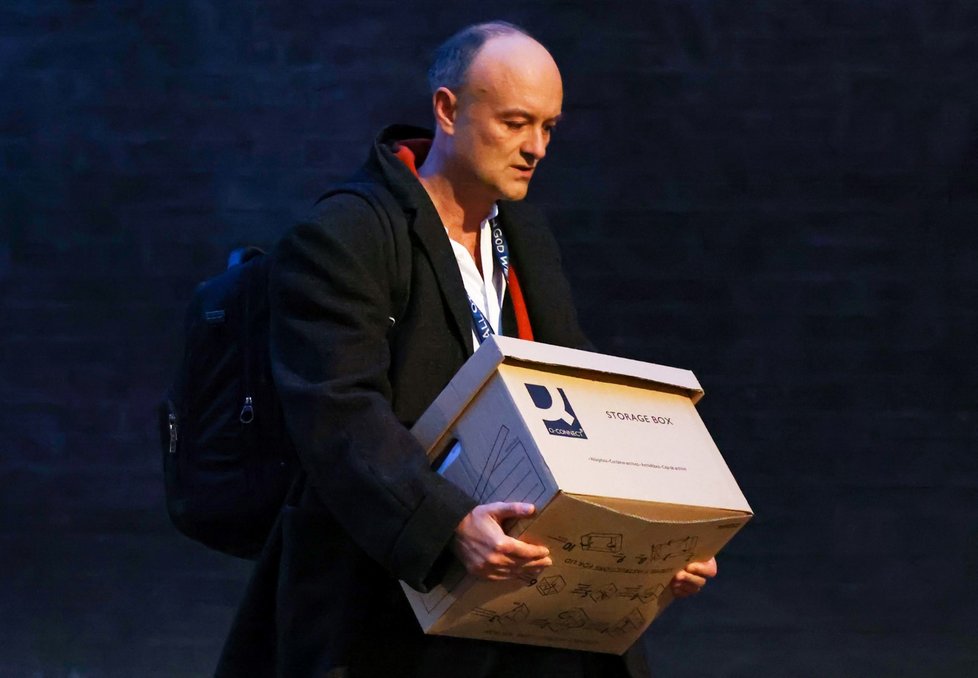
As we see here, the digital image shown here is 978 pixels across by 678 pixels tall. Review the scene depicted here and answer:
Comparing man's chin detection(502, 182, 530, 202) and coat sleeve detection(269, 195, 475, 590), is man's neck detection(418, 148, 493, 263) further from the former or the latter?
coat sleeve detection(269, 195, 475, 590)

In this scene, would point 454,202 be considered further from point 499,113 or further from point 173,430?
point 173,430

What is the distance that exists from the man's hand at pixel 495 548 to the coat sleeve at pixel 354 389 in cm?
2

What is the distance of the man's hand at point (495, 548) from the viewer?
1.73 meters

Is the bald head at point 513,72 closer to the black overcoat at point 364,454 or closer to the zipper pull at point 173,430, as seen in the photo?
the black overcoat at point 364,454

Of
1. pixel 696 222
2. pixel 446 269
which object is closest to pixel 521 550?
pixel 446 269

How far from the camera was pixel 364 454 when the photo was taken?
73.3 inches

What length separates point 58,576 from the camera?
359 centimetres

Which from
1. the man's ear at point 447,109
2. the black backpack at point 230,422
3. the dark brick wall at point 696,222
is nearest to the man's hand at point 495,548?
the black backpack at point 230,422

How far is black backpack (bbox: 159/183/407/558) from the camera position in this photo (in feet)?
6.86

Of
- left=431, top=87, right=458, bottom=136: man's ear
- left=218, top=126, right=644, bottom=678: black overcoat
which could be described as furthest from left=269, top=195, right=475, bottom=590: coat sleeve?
left=431, top=87, right=458, bottom=136: man's ear

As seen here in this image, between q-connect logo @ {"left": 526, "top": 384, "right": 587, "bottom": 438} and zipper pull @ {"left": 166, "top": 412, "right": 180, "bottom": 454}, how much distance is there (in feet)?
2.14

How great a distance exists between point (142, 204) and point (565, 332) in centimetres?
162

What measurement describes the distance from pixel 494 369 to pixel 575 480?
7.5 inches

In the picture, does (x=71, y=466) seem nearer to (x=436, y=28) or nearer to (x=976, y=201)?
(x=436, y=28)
